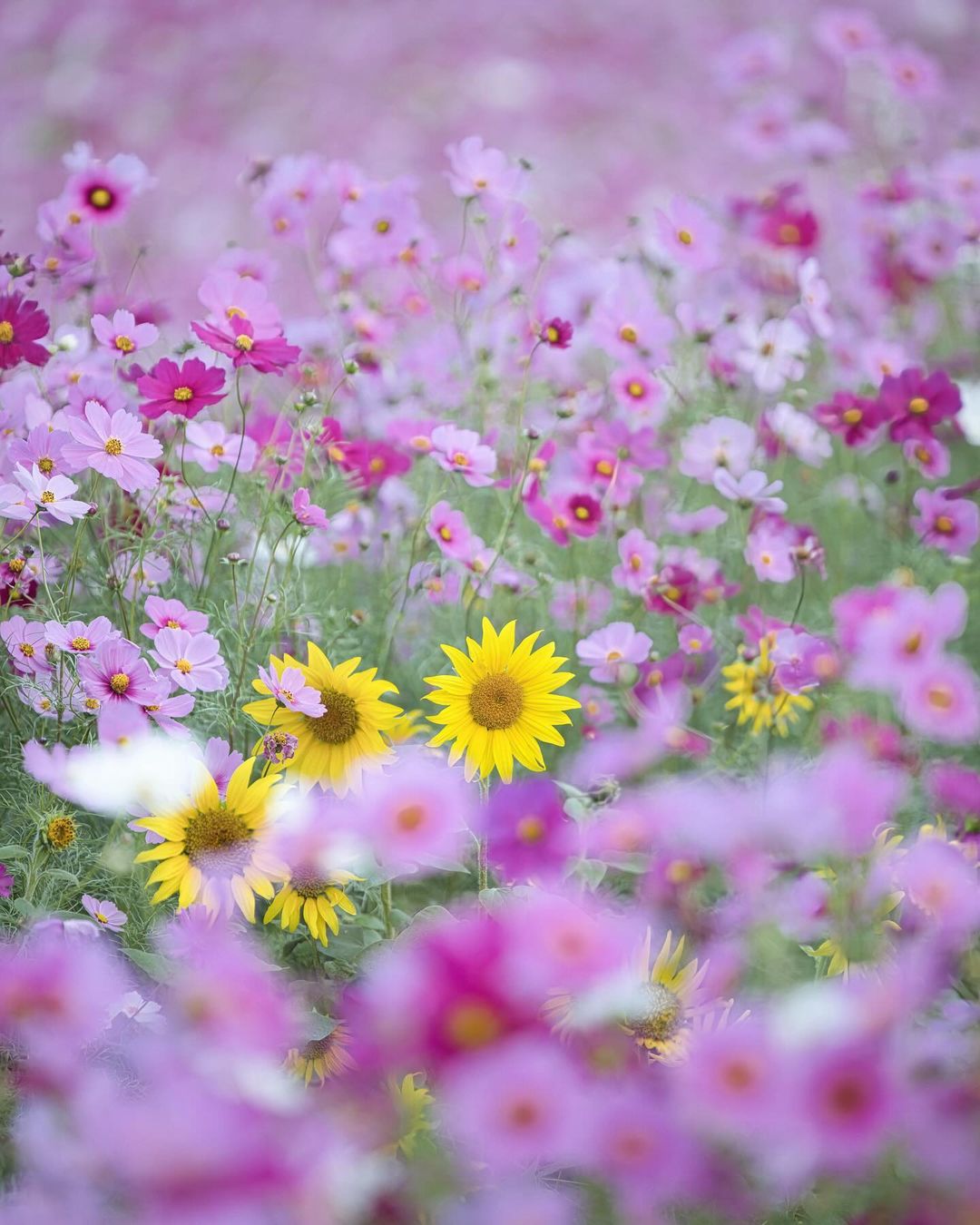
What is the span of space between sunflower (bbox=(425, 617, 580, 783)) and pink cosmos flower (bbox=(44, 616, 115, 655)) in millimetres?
222

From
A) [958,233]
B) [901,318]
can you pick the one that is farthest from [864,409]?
[901,318]

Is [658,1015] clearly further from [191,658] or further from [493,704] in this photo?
[191,658]

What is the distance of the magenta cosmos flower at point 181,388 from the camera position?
0.80 m

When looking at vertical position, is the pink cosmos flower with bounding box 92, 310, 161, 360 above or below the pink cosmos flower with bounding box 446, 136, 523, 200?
below

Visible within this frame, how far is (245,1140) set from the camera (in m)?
0.33

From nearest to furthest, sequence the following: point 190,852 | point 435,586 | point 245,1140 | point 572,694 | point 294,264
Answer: point 245,1140, point 190,852, point 435,586, point 572,694, point 294,264

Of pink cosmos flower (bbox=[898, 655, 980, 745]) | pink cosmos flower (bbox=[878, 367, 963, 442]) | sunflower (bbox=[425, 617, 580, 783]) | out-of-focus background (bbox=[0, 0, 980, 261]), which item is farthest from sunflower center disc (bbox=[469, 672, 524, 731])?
out-of-focus background (bbox=[0, 0, 980, 261])

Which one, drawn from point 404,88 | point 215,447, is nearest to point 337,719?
point 215,447

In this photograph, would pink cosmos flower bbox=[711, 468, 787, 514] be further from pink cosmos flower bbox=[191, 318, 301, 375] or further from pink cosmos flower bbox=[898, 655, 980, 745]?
pink cosmos flower bbox=[898, 655, 980, 745]

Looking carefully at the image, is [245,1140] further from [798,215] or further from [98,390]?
[798,215]

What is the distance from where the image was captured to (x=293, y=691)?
0.72 m

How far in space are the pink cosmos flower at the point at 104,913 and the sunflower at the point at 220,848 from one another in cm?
7

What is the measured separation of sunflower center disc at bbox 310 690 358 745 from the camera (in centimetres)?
76

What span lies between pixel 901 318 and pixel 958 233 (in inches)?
8.2
